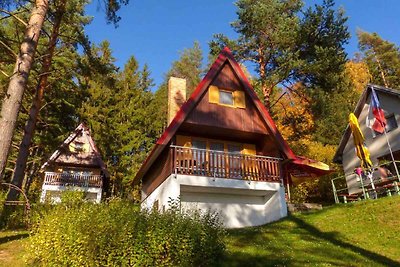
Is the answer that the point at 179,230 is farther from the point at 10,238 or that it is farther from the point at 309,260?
the point at 10,238

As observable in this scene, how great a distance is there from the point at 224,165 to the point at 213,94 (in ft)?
12.0

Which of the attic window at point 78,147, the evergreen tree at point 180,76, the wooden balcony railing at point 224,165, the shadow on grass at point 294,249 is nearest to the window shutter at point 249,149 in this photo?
the wooden balcony railing at point 224,165

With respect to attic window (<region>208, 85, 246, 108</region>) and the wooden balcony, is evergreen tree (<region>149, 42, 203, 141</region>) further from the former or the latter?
attic window (<region>208, 85, 246, 108</region>)

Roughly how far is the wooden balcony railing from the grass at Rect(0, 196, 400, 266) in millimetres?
2377

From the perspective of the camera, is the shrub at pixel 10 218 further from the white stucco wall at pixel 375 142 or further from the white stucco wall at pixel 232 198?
the white stucco wall at pixel 375 142

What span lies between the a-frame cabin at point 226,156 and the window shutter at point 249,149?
0.12 ft

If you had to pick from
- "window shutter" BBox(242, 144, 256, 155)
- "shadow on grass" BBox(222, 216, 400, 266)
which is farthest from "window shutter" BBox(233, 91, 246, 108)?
"shadow on grass" BBox(222, 216, 400, 266)

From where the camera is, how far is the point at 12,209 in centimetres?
1612

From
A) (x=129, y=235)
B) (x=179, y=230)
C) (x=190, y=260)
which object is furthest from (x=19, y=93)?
(x=190, y=260)

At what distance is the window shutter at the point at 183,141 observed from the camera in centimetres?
1659

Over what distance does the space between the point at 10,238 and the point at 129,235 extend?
6.96m

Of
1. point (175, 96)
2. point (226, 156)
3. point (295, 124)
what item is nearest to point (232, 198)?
point (226, 156)

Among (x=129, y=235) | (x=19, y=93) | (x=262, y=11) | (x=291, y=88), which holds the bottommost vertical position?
(x=129, y=235)

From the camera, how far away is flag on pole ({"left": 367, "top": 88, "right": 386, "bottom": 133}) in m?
19.0
